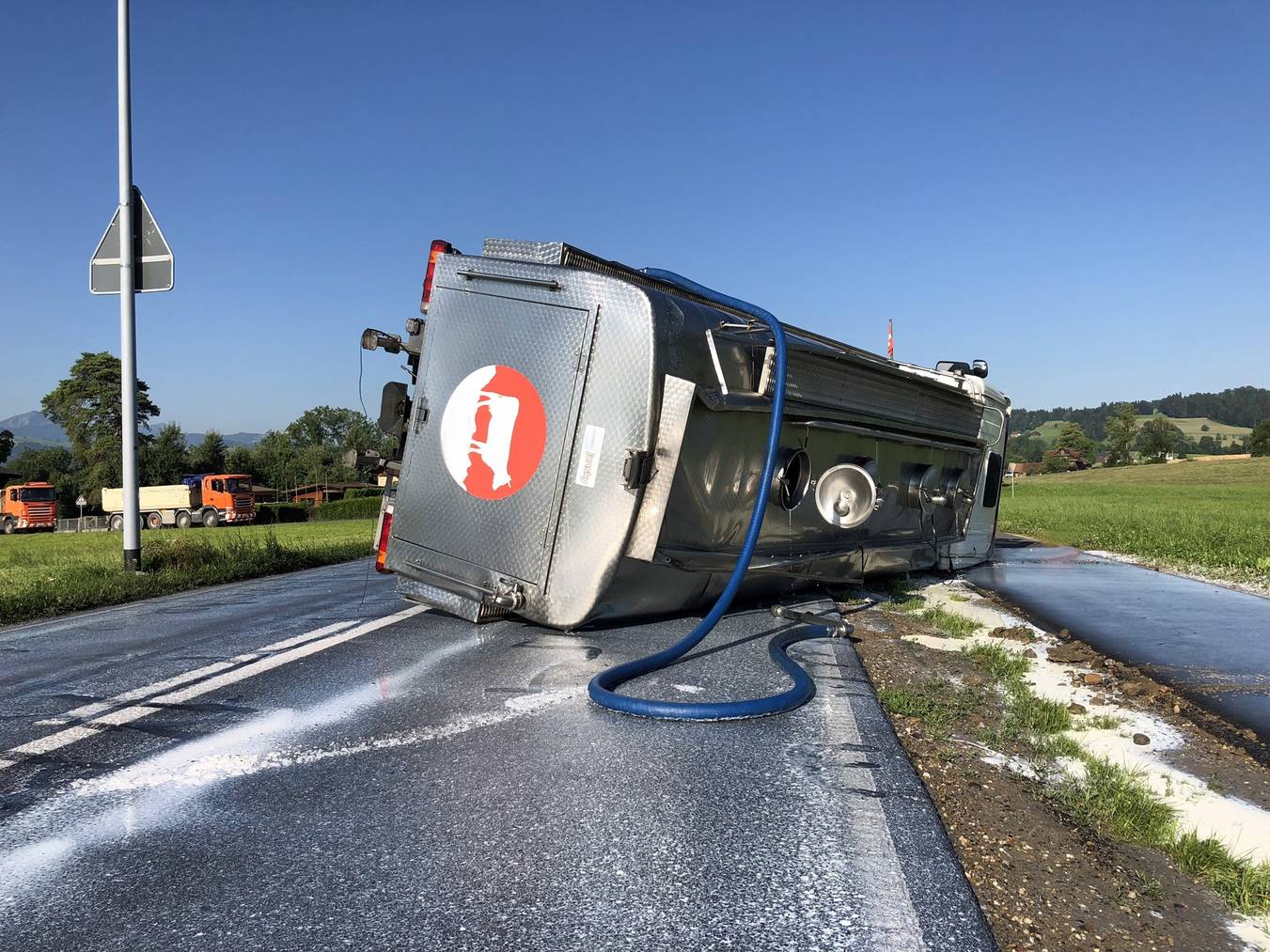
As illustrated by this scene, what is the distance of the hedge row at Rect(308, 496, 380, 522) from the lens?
52125 millimetres

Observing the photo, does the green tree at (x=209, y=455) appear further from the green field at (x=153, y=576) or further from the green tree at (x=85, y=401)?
the green field at (x=153, y=576)

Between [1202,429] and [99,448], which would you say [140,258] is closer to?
[99,448]

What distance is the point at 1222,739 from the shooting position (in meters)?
4.09

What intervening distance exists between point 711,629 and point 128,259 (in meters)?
7.87

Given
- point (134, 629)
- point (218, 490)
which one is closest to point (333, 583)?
point (134, 629)

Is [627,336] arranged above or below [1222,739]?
above

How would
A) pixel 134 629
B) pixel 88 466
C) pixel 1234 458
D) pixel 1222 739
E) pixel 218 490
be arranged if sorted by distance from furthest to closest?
1. pixel 1234 458
2. pixel 88 466
3. pixel 218 490
4. pixel 134 629
5. pixel 1222 739

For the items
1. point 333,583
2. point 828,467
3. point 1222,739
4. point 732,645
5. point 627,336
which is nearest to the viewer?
point 1222,739

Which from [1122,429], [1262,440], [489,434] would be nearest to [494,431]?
[489,434]

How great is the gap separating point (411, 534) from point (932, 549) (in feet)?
19.3

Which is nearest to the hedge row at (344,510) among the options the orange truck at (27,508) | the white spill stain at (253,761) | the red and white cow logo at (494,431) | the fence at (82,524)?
the fence at (82,524)

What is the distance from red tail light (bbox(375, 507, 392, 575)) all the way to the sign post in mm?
4741

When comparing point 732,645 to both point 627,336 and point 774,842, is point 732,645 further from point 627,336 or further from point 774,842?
point 774,842

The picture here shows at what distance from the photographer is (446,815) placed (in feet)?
8.84
